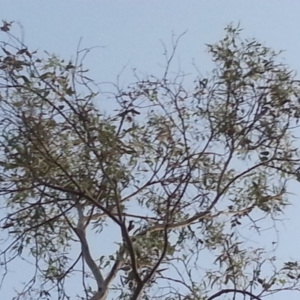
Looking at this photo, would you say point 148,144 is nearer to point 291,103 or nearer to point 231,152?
point 231,152

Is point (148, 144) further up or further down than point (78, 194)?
further up

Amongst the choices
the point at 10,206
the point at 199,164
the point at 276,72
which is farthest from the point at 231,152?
the point at 10,206

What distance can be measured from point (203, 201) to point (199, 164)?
7.4 inches

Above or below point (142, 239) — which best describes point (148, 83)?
above

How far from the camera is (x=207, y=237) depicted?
14.3 feet

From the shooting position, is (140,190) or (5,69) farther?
(140,190)

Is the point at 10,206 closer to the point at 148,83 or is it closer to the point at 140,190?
the point at 140,190

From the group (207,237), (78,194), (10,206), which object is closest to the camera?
(78,194)

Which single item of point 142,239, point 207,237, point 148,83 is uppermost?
point 148,83

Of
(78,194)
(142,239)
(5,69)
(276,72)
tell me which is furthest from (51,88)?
(276,72)

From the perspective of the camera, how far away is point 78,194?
3.77 m

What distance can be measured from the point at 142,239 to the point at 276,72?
1079 millimetres

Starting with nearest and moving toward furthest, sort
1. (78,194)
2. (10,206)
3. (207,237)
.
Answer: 1. (78,194)
2. (10,206)
3. (207,237)

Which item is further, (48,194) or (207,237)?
(207,237)
